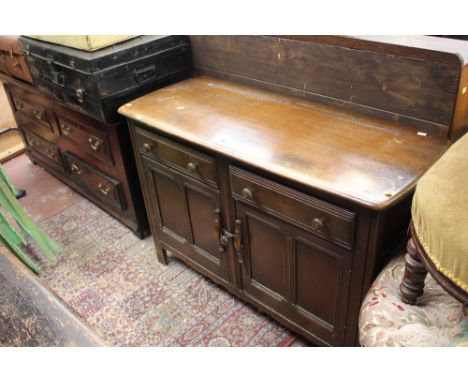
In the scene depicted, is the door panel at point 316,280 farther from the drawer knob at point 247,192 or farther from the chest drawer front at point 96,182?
the chest drawer front at point 96,182

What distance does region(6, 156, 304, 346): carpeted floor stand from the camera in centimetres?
172

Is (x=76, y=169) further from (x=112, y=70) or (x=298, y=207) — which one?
(x=298, y=207)

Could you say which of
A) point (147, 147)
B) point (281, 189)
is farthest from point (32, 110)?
point (281, 189)

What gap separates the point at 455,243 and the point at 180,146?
94 cm

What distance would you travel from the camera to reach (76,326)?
64 cm

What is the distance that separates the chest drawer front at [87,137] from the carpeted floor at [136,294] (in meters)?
0.44

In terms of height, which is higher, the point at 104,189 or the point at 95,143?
the point at 95,143

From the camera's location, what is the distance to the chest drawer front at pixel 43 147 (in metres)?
2.57

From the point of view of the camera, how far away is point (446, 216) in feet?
2.74

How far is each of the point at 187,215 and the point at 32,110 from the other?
1.33 meters

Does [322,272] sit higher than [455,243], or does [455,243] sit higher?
[455,243]

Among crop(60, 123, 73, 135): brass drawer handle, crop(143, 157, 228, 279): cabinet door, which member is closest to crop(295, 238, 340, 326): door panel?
crop(143, 157, 228, 279): cabinet door

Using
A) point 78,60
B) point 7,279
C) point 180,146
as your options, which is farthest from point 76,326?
point 78,60
